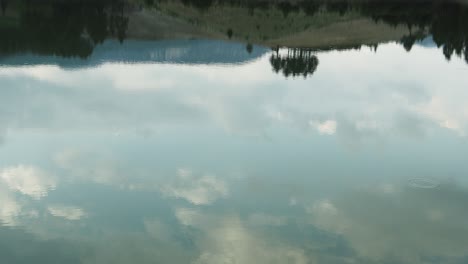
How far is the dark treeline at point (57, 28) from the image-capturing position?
164 meters

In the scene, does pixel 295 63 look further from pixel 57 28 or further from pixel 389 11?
pixel 57 28

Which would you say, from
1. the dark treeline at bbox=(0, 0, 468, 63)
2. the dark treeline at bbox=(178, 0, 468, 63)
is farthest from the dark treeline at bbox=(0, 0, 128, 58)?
the dark treeline at bbox=(178, 0, 468, 63)

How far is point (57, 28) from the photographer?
17025cm

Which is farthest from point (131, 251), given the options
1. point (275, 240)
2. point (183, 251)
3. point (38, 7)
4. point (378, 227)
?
point (38, 7)

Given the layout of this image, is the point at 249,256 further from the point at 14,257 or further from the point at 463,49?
the point at 463,49

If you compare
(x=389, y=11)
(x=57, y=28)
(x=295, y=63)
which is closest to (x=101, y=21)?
(x=57, y=28)

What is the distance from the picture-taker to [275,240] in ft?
125

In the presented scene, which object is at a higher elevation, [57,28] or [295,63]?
[57,28]

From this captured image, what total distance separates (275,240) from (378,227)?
29.6 ft

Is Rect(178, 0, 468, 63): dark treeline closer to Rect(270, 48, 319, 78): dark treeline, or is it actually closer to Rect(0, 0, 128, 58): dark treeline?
Rect(270, 48, 319, 78): dark treeline

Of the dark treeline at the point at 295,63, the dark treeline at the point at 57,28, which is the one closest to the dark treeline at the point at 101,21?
the dark treeline at the point at 57,28

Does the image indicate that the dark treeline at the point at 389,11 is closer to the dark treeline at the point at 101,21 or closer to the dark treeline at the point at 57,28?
the dark treeline at the point at 101,21

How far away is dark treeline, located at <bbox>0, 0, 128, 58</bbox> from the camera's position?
538 feet

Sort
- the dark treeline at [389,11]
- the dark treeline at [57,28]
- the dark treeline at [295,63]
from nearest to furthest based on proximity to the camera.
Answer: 1. the dark treeline at [295,63]
2. the dark treeline at [57,28]
3. the dark treeline at [389,11]
